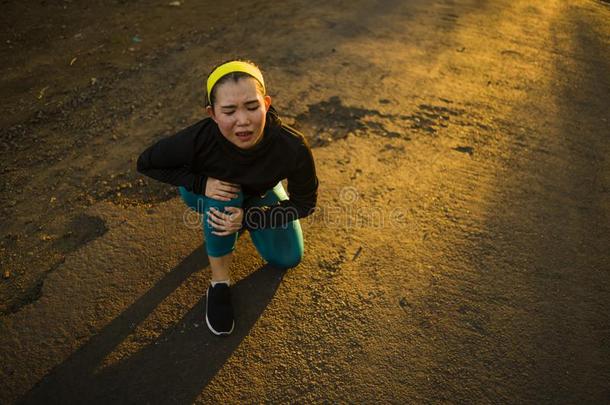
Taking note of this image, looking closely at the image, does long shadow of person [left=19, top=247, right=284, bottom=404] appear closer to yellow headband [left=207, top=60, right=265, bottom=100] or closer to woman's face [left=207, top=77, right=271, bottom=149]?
woman's face [left=207, top=77, right=271, bottom=149]

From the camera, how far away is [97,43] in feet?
16.1

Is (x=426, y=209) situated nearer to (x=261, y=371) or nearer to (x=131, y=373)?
(x=261, y=371)

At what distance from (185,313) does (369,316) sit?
984 mm

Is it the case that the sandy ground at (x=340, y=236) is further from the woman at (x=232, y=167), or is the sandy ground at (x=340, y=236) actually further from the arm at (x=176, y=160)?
the arm at (x=176, y=160)

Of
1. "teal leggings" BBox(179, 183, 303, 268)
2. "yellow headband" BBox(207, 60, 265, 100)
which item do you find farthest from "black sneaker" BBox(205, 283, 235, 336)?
"yellow headband" BBox(207, 60, 265, 100)

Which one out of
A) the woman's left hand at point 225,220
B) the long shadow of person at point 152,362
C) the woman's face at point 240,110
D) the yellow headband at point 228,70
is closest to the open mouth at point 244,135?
the woman's face at point 240,110

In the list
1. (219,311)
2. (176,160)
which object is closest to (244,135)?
(176,160)

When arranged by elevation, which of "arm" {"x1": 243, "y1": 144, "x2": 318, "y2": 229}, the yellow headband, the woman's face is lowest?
"arm" {"x1": 243, "y1": 144, "x2": 318, "y2": 229}

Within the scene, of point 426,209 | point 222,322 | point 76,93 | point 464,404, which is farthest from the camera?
point 76,93

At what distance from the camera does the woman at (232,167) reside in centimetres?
180

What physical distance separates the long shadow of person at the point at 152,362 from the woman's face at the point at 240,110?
3.18 feet

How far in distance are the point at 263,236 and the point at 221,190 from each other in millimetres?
423

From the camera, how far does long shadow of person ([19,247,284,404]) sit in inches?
75.1

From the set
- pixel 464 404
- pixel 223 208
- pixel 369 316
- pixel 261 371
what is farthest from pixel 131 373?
pixel 464 404
